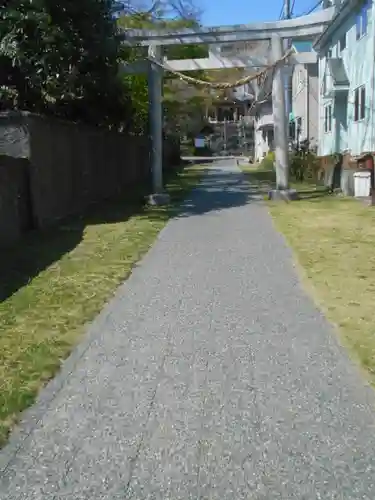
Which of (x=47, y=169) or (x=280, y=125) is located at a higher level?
→ (x=280, y=125)

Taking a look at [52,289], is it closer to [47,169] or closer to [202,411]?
[202,411]

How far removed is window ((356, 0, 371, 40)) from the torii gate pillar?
6409mm

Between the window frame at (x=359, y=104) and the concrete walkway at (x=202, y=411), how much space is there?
1416 cm

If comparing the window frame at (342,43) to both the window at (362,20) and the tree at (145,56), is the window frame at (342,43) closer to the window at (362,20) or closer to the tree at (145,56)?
the window at (362,20)

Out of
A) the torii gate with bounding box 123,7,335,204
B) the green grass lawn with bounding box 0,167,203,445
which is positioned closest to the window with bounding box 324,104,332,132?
the torii gate with bounding box 123,7,335,204

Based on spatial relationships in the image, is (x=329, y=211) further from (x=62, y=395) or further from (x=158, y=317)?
(x=62, y=395)

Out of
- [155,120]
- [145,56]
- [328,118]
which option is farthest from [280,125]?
[328,118]

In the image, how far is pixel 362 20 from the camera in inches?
783

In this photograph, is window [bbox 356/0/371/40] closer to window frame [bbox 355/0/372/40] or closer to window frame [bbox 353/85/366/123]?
window frame [bbox 355/0/372/40]

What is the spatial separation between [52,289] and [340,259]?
413 centimetres

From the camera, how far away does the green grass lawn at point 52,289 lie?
4894mm

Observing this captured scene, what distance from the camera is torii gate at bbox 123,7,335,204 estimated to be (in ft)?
55.8

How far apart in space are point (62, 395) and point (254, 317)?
8.16ft

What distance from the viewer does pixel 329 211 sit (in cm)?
1536
